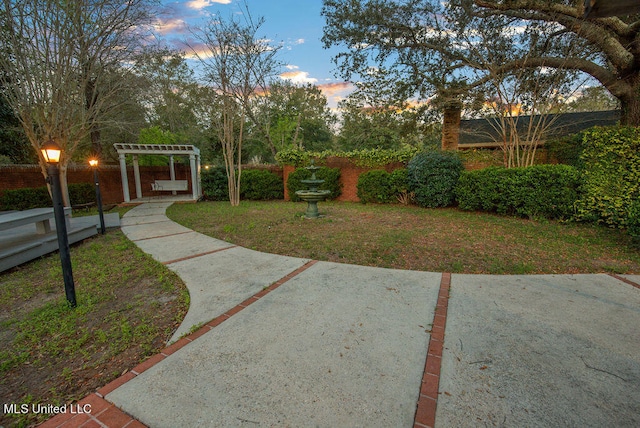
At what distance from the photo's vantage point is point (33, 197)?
28.6 feet

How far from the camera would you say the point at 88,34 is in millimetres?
6652

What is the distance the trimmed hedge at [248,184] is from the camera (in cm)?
1170

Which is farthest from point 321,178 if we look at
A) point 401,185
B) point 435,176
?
point 435,176

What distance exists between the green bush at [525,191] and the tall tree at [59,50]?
10121mm

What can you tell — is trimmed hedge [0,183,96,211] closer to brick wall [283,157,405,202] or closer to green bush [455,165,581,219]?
brick wall [283,157,405,202]

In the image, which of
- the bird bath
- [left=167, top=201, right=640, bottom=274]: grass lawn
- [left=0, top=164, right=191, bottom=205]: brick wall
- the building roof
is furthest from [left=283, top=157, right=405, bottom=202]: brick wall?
[left=0, top=164, right=191, bottom=205]: brick wall

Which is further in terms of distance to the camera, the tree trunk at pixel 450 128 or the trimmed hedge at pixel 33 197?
the tree trunk at pixel 450 128

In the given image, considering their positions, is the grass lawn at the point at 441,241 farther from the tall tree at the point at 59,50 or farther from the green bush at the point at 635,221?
the tall tree at the point at 59,50

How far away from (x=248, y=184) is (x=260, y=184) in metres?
0.55

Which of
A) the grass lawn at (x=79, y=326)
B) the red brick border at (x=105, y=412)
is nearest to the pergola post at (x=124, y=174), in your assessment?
the grass lawn at (x=79, y=326)

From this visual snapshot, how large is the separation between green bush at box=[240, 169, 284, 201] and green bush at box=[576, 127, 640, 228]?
949 cm

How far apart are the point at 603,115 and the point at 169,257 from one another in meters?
17.7

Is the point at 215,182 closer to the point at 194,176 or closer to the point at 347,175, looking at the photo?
the point at 194,176

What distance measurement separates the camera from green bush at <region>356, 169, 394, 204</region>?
31.0ft
